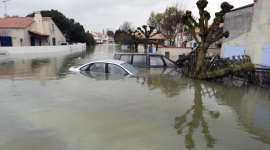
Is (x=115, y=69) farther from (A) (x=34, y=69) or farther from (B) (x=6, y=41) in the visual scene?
(B) (x=6, y=41)

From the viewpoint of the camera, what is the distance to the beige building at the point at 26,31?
107 ft

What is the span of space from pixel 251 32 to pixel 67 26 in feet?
176

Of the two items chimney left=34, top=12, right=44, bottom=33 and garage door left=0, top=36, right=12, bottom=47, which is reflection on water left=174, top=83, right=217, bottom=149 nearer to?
garage door left=0, top=36, right=12, bottom=47

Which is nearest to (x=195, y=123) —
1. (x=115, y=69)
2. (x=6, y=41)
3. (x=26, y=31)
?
(x=115, y=69)

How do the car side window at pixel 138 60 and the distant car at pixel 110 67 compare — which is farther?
the car side window at pixel 138 60

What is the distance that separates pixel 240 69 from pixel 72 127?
8342 millimetres

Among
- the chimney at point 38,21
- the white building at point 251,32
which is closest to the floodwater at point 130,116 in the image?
the white building at point 251,32

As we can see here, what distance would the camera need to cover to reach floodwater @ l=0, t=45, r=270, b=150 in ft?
13.3

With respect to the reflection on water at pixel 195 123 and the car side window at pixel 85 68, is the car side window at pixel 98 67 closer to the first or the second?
the car side window at pixel 85 68

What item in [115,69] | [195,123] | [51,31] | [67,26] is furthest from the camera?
[67,26]

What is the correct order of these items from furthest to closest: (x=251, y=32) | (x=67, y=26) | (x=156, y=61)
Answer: (x=67, y=26) < (x=251, y=32) < (x=156, y=61)

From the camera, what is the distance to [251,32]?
14102 millimetres

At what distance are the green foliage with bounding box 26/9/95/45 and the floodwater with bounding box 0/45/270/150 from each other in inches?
2051

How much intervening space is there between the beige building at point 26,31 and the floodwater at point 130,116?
28.2 meters
